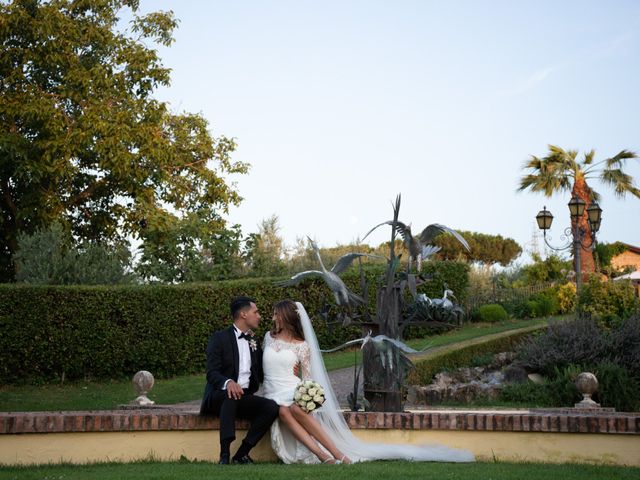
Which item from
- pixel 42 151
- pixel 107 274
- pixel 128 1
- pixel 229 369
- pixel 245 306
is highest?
pixel 128 1

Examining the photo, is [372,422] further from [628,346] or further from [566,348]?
[628,346]

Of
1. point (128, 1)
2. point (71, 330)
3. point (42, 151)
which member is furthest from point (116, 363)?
point (128, 1)

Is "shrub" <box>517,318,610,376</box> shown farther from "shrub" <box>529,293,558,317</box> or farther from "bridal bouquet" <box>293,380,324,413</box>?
"shrub" <box>529,293,558,317</box>

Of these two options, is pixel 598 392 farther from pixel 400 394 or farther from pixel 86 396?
pixel 86 396

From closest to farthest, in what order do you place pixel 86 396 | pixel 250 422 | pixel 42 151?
pixel 250 422
pixel 86 396
pixel 42 151

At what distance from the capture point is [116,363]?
50.6 ft

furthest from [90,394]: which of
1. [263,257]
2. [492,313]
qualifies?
[492,313]

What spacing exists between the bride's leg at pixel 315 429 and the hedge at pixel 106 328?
256 inches

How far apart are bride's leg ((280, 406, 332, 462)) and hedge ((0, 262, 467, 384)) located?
21.4 feet

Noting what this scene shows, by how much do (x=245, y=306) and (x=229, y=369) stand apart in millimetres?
625

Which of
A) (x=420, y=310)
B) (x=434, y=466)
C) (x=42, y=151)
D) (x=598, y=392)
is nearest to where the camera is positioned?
(x=434, y=466)

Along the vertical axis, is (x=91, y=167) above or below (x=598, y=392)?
above

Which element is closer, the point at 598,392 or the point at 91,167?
the point at 598,392

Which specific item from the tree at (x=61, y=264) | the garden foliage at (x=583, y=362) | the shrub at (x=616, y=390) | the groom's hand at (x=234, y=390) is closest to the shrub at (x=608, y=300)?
the garden foliage at (x=583, y=362)
